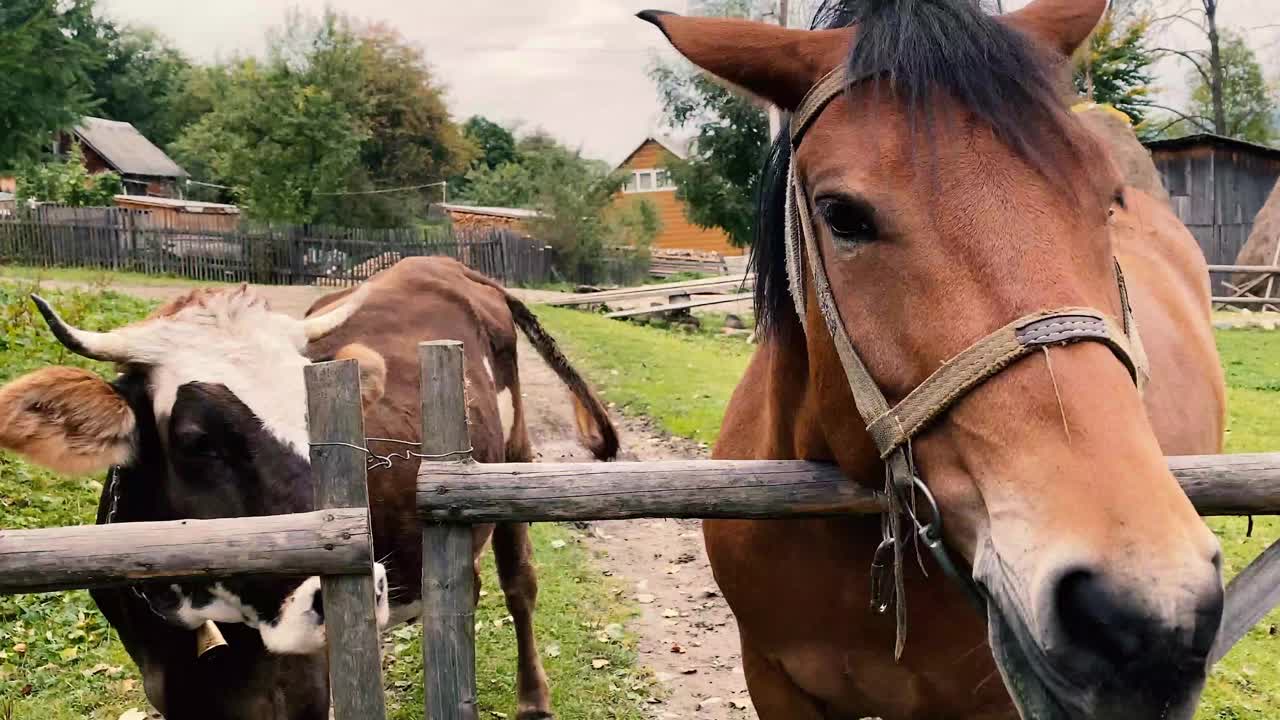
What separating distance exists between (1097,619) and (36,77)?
1148 centimetres

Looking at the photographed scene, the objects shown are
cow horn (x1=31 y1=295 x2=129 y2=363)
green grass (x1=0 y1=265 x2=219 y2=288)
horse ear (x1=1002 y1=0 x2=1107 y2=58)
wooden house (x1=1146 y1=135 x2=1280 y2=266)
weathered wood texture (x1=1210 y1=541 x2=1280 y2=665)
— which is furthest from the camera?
wooden house (x1=1146 y1=135 x2=1280 y2=266)

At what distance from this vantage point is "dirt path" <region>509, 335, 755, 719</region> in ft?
14.7

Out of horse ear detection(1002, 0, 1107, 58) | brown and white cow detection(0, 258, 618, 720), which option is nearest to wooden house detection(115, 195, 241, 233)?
brown and white cow detection(0, 258, 618, 720)

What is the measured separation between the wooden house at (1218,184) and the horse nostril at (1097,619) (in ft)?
85.9

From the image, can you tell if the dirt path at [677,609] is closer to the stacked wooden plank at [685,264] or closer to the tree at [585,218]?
the tree at [585,218]

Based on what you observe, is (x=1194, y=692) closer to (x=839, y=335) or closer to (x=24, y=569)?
(x=839, y=335)

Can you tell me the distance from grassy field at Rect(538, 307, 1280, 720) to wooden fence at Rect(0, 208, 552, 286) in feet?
27.5

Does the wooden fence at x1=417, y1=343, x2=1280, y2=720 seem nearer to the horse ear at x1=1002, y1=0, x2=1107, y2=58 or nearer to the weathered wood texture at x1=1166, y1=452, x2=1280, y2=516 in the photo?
the weathered wood texture at x1=1166, y1=452, x2=1280, y2=516

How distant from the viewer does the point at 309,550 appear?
215cm

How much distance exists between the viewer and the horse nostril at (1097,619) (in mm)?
1198

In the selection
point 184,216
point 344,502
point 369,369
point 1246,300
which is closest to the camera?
point 344,502

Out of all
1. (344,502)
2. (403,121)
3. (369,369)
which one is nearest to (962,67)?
(344,502)

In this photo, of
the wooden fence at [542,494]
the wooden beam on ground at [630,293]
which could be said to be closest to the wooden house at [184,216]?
the wooden beam on ground at [630,293]

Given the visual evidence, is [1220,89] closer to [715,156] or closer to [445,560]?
[715,156]
